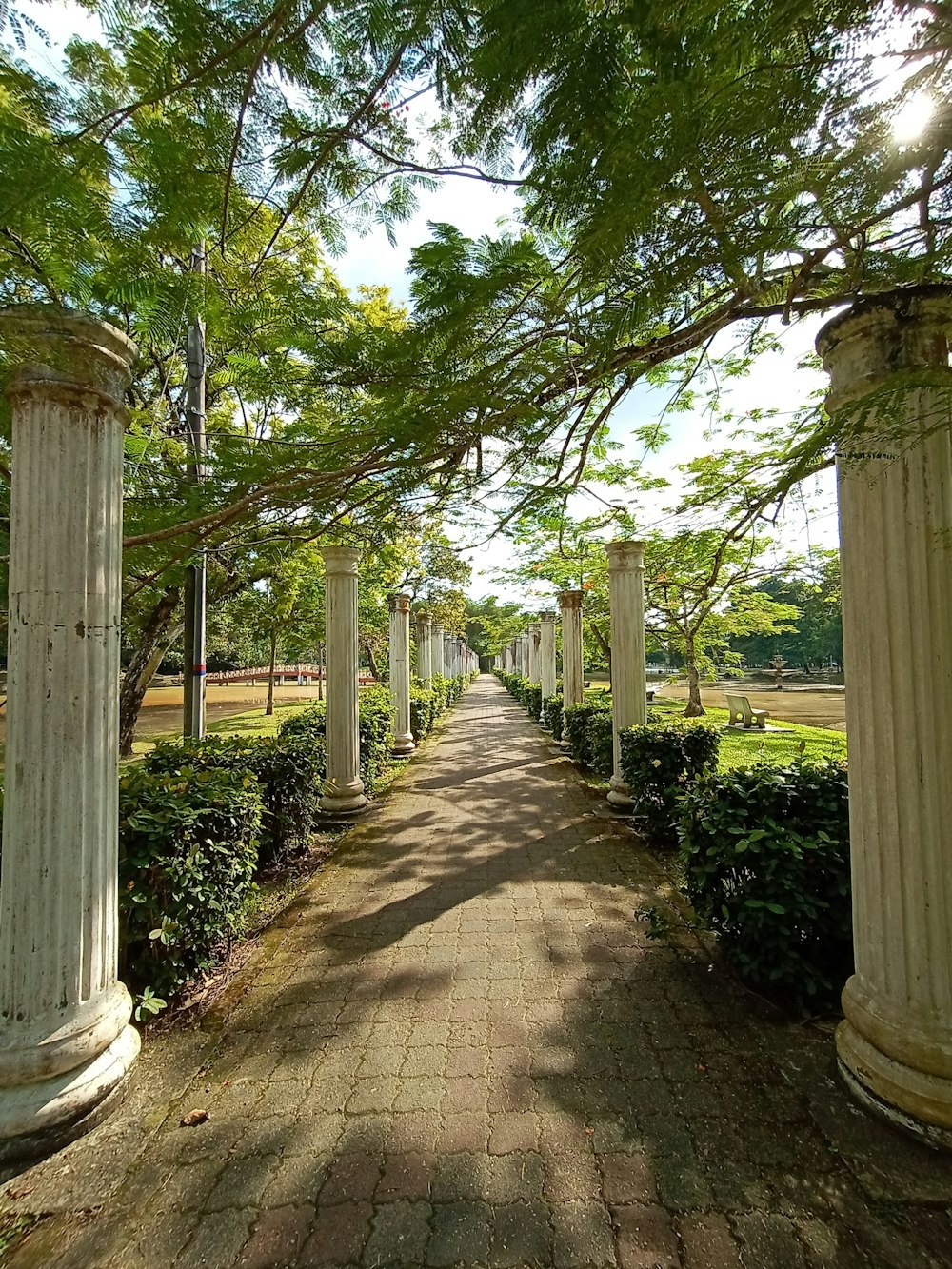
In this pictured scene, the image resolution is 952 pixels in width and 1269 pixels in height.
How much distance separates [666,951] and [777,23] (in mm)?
3849

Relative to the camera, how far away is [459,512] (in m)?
4.55

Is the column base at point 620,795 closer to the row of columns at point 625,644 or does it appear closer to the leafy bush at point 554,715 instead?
the row of columns at point 625,644

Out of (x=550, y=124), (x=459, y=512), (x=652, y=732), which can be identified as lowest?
(x=652, y=732)

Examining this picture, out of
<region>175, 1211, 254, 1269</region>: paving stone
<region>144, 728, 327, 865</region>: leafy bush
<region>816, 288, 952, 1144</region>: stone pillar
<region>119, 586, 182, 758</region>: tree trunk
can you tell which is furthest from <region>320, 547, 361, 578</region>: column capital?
<region>175, 1211, 254, 1269</region>: paving stone

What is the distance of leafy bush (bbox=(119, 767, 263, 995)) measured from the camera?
247 cm

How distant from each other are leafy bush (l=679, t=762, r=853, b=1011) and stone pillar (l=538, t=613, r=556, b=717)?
Answer: 10.4m

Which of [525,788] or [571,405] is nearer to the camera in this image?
[571,405]

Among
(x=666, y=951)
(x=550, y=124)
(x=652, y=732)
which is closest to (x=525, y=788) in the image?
(x=652, y=732)

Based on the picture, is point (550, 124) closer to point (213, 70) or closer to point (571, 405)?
point (213, 70)

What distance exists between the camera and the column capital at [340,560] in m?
5.83

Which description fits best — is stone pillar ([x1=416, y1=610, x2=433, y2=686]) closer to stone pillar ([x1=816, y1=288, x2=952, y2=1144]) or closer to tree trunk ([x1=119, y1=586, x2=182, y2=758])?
tree trunk ([x1=119, y1=586, x2=182, y2=758])

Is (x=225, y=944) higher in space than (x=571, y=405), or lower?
lower

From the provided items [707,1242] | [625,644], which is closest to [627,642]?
[625,644]

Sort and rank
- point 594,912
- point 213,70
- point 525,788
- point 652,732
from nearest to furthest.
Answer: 1. point 213,70
2. point 594,912
3. point 652,732
4. point 525,788
